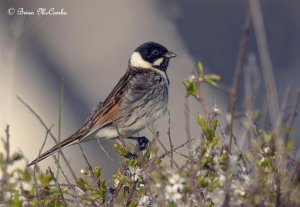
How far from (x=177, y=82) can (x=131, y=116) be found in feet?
8.56

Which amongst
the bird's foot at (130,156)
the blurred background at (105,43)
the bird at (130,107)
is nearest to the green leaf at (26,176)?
the bird's foot at (130,156)

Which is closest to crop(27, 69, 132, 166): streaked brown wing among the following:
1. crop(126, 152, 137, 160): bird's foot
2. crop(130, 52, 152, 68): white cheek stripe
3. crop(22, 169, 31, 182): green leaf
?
crop(130, 52, 152, 68): white cheek stripe

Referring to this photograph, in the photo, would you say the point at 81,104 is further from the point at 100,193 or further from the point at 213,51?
the point at 100,193

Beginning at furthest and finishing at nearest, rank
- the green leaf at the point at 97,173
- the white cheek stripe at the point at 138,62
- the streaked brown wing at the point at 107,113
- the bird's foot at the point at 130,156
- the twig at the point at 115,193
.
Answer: the white cheek stripe at the point at 138,62
the streaked brown wing at the point at 107,113
the bird's foot at the point at 130,156
the green leaf at the point at 97,173
the twig at the point at 115,193

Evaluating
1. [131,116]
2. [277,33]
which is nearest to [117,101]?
[131,116]

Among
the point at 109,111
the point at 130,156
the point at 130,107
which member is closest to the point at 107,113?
the point at 109,111

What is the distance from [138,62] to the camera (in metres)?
6.09

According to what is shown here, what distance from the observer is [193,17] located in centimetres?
847

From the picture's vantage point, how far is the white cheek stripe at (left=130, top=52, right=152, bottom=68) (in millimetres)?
6035

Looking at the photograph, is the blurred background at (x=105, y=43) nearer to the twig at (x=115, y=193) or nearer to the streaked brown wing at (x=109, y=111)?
the streaked brown wing at (x=109, y=111)

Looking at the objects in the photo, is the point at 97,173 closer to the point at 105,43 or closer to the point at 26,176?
the point at 26,176

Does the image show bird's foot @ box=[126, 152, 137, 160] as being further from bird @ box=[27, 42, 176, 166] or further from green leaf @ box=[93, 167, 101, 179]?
bird @ box=[27, 42, 176, 166]

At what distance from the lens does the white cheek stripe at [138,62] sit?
604 cm

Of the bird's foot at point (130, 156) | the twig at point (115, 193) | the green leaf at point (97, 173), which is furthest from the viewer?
the bird's foot at point (130, 156)
